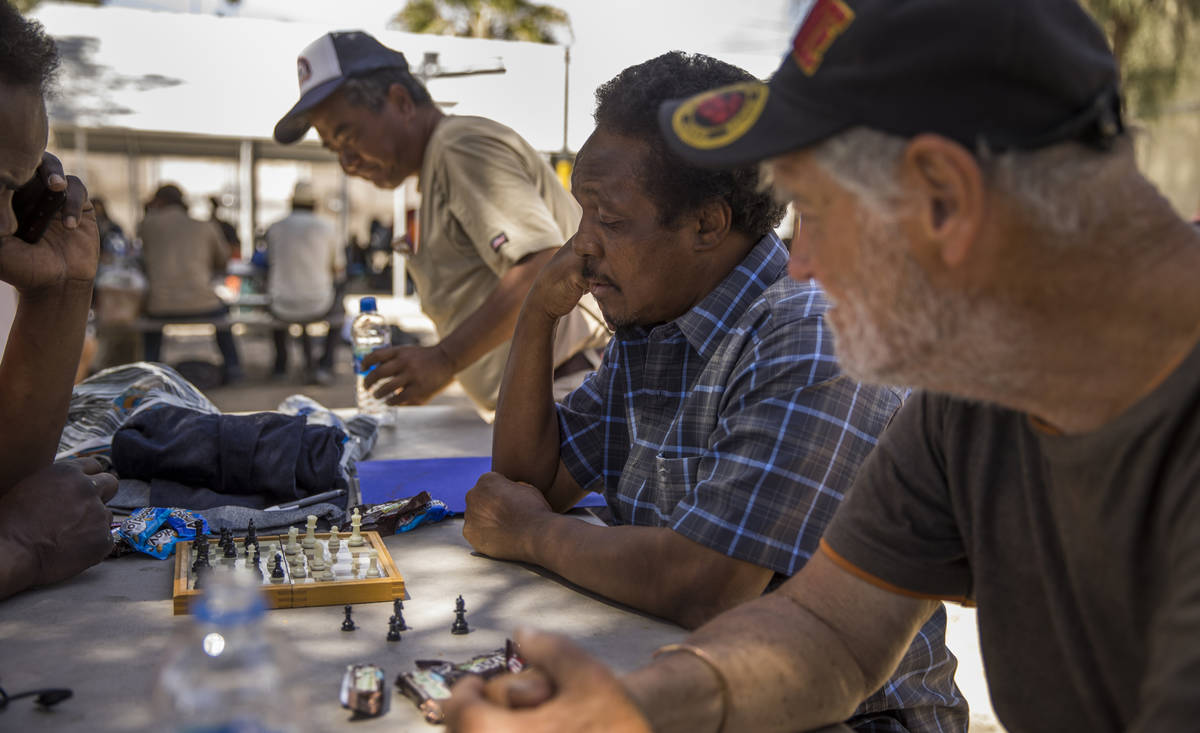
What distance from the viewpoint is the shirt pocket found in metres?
2.13

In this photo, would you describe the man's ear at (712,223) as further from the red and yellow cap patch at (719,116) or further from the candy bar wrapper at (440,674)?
the candy bar wrapper at (440,674)

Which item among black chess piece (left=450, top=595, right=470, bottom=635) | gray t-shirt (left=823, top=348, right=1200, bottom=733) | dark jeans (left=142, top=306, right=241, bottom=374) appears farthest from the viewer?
dark jeans (left=142, top=306, right=241, bottom=374)

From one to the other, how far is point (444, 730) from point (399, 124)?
10.4ft

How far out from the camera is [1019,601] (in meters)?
1.42

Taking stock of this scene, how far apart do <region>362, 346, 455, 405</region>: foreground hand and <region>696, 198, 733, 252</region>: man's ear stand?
1493 millimetres

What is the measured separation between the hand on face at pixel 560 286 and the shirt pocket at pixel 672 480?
0.58 m

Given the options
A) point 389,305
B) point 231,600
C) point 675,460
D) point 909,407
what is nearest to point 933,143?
point 909,407

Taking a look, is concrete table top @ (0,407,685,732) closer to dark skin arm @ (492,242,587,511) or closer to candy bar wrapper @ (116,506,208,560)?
candy bar wrapper @ (116,506,208,560)

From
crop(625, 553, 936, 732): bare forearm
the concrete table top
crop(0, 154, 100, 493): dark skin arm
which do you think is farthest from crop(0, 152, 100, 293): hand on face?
crop(625, 553, 936, 732): bare forearm

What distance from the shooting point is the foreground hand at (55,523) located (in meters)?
1.95

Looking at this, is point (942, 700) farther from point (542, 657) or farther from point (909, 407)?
point (542, 657)

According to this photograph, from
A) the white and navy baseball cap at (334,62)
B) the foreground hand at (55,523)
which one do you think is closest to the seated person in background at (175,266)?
the white and navy baseball cap at (334,62)

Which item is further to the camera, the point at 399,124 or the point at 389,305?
the point at 389,305

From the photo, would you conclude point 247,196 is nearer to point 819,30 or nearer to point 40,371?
point 40,371
